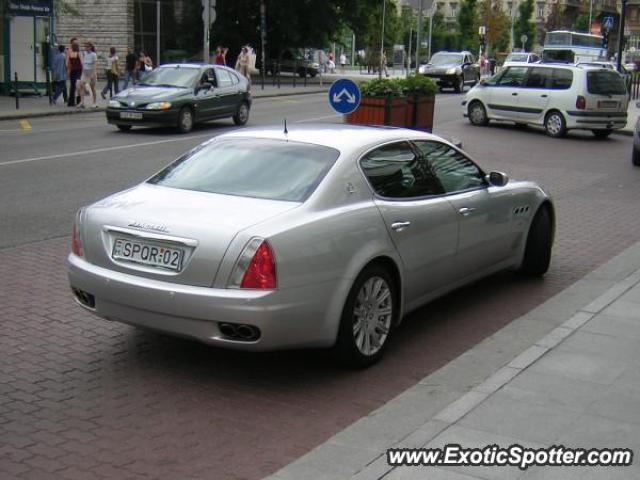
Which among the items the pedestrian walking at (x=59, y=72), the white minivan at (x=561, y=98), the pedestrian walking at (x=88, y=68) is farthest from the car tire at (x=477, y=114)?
the pedestrian walking at (x=59, y=72)

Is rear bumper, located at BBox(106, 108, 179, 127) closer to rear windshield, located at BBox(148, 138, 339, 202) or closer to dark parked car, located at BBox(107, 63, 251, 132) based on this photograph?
dark parked car, located at BBox(107, 63, 251, 132)

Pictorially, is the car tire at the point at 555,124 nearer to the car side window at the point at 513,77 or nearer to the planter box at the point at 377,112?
the car side window at the point at 513,77

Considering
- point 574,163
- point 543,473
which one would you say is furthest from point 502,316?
point 574,163

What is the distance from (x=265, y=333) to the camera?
5148 mm

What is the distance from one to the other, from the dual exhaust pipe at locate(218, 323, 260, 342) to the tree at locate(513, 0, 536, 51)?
94408 millimetres

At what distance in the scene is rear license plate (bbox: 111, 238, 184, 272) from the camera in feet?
17.3

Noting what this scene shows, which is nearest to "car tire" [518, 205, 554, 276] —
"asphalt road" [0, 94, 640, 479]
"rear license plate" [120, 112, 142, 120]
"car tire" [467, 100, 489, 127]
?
"asphalt road" [0, 94, 640, 479]

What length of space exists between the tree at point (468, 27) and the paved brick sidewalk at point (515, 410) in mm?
81227

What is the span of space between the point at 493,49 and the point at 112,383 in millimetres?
96273

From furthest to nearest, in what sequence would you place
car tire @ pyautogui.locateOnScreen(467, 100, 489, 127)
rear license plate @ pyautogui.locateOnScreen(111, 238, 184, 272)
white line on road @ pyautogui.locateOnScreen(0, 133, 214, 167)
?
car tire @ pyautogui.locateOnScreen(467, 100, 489, 127) < white line on road @ pyautogui.locateOnScreen(0, 133, 214, 167) < rear license plate @ pyautogui.locateOnScreen(111, 238, 184, 272)

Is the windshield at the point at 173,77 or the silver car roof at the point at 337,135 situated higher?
the windshield at the point at 173,77

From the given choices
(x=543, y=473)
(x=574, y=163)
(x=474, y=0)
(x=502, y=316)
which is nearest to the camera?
(x=543, y=473)

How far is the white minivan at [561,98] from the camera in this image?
22250 millimetres

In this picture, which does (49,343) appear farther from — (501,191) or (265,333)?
(501,191)
